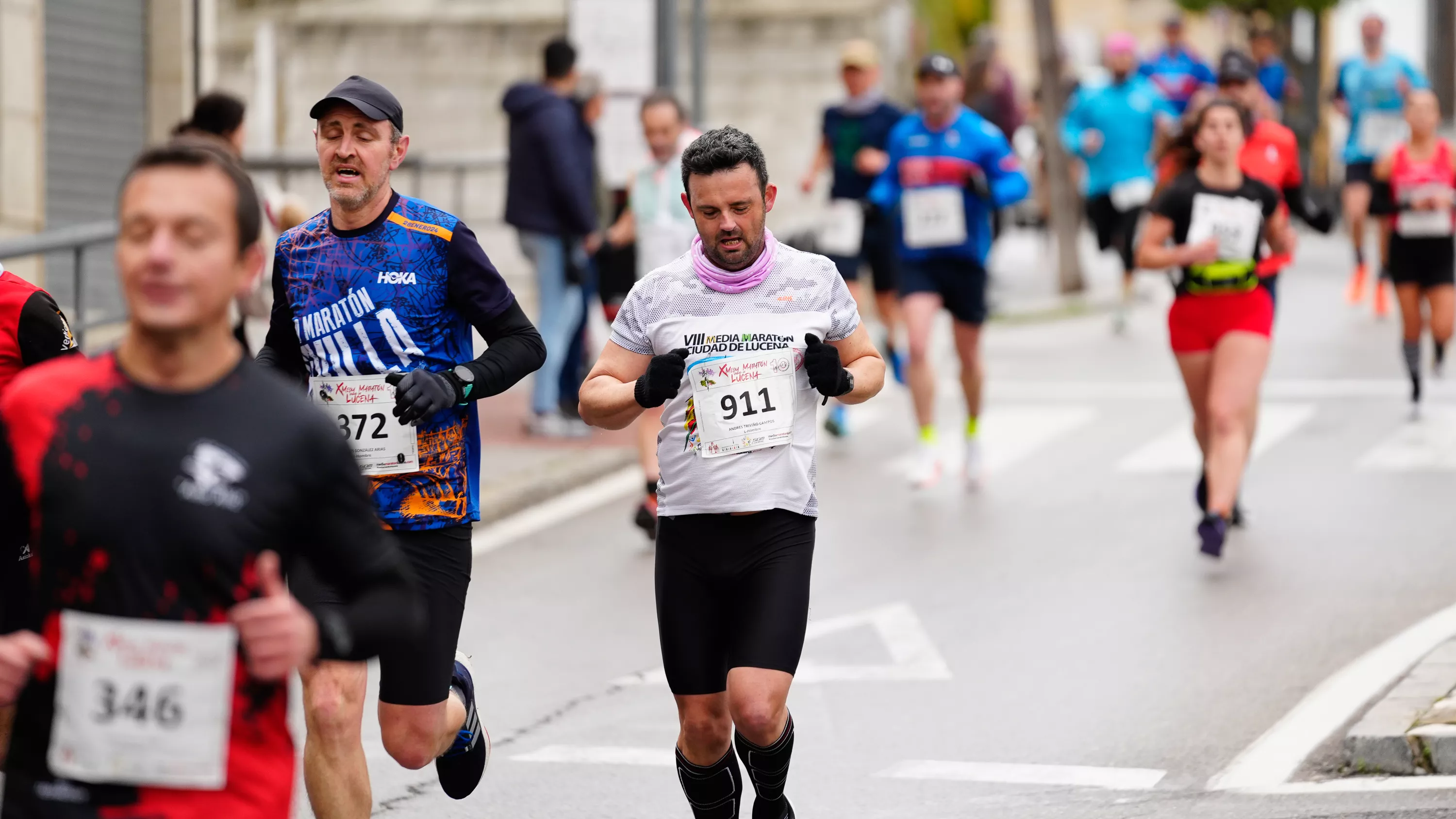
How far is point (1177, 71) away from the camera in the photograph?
22.8 metres

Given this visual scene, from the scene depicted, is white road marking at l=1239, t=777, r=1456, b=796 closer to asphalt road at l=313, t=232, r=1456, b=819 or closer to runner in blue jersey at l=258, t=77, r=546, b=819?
asphalt road at l=313, t=232, r=1456, b=819

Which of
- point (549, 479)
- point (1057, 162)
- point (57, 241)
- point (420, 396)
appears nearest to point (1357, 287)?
point (1057, 162)

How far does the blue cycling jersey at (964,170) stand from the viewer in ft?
37.8

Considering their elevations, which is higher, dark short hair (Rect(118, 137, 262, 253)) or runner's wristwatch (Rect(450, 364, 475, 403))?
dark short hair (Rect(118, 137, 262, 253))

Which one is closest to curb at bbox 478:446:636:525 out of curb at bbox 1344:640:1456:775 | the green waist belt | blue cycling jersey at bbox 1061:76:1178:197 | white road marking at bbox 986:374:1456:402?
the green waist belt

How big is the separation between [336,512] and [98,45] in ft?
36.7

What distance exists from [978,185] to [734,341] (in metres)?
6.43

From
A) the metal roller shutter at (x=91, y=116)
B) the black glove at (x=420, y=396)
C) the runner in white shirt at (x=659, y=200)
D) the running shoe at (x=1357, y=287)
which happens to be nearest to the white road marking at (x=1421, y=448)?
the runner in white shirt at (x=659, y=200)

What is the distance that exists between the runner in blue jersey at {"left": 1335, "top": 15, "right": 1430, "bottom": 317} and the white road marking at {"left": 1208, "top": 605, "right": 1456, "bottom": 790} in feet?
33.6

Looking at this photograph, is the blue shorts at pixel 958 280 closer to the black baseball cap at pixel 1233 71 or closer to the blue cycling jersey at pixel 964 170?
the blue cycling jersey at pixel 964 170

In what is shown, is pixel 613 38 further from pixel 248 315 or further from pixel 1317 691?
pixel 1317 691

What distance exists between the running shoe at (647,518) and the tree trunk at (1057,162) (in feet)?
43.6

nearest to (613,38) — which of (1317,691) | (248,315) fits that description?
(248,315)

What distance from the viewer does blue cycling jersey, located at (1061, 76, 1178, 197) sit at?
19.2 m
